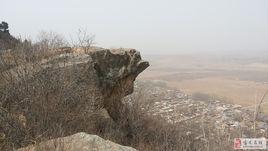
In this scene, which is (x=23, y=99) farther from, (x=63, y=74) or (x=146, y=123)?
(x=146, y=123)

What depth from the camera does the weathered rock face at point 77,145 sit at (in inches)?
246

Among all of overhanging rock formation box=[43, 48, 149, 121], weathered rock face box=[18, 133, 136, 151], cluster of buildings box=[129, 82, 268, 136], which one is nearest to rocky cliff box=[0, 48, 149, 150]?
overhanging rock formation box=[43, 48, 149, 121]

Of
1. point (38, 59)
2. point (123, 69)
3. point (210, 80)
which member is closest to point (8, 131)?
point (38, 59)

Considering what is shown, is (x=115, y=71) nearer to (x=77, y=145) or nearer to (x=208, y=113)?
(x=77, y=145)

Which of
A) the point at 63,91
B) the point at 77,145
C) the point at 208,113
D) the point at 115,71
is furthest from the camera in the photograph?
the point at 208,113

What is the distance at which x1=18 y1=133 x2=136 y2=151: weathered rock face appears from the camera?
625cm

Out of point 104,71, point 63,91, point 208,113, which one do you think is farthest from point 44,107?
point 208,113

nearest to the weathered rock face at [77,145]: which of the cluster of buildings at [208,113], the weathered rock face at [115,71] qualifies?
the weathered rock face at [115,71]

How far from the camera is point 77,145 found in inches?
255

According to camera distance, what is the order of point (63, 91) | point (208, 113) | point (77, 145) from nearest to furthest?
1. point (77, 145)
2. point (63, 91)
3. point (208, 113)

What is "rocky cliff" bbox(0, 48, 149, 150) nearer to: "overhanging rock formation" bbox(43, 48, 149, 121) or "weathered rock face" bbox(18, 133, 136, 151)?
"overhanging rock formation" bbox(43, 48, 149, 121)

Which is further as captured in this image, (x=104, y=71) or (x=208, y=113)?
(x=208, y=113)

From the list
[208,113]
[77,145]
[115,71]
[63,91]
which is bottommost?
[208,113]

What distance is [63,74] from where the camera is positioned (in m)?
10.5
